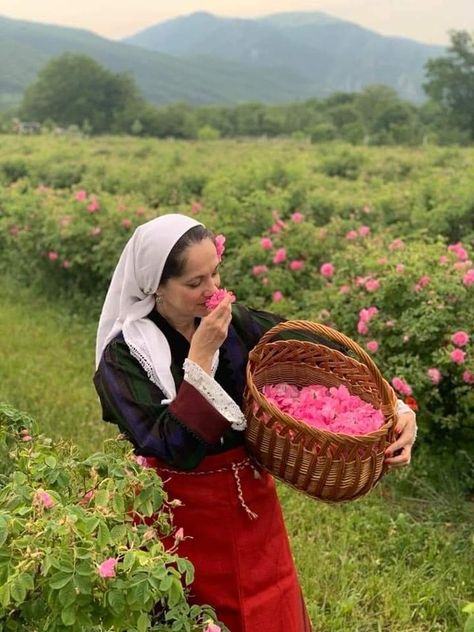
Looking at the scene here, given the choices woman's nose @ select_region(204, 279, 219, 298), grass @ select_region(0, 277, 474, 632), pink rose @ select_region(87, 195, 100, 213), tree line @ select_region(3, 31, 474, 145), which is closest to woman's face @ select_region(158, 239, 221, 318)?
woman's nose @ select_region(204, 279, 219, 298)

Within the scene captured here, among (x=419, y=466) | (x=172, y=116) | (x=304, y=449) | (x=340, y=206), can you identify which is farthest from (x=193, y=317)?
(x=172, y=116)

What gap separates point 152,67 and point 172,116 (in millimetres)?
135185

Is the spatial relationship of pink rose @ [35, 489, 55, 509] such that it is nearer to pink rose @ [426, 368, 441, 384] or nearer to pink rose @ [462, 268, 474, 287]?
pink rose @ [426, 368, 441, 384]

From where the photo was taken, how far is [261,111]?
67688 mm

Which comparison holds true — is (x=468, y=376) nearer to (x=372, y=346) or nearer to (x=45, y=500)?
(x=372, y=346)

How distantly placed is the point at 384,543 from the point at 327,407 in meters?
1.73

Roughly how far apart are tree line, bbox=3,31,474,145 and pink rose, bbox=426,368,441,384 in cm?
4209

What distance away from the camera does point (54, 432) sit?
442 cm

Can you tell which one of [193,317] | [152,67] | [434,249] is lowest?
[152,67]

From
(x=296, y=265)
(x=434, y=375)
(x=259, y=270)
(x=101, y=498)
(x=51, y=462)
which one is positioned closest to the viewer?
(x=101, y=498)

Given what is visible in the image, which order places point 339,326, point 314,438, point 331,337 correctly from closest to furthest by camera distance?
point 314,438 → point 331,337 → point 339,326

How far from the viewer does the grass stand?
9.62ft

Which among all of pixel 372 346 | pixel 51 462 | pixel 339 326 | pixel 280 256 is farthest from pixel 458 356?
pixel 51 462

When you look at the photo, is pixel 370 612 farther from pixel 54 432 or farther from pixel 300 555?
pixel 54 432
